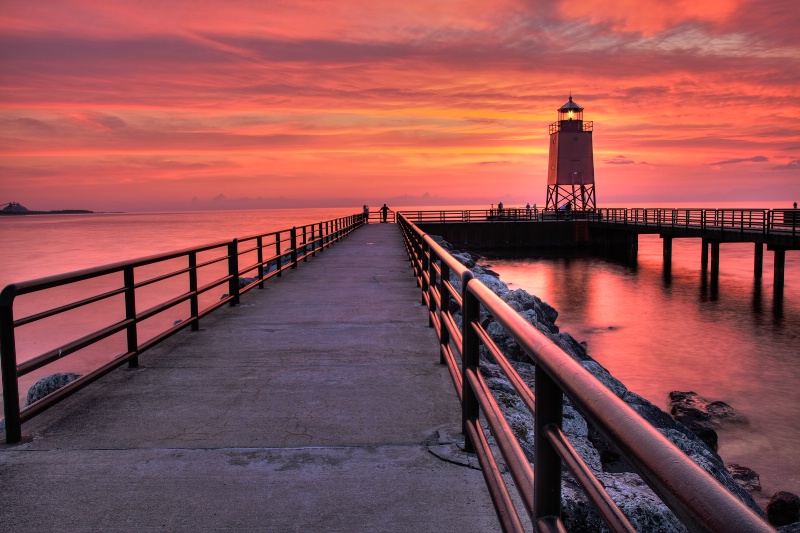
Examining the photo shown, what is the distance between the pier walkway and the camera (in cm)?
334

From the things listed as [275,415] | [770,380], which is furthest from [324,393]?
[770,380]

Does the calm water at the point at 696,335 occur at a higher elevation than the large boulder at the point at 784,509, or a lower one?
lower

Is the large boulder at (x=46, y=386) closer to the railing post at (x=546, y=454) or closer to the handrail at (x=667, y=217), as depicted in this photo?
the railing post at (x=546, y=454)

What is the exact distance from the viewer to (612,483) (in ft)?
14.2

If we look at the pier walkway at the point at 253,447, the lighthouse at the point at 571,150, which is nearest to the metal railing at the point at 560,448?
the pier walkway at the point at 253,447

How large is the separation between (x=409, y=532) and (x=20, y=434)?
2.86 metres

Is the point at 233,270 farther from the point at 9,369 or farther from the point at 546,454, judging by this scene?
the point at 546,454

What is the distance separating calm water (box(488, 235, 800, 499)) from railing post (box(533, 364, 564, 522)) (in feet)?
31.0

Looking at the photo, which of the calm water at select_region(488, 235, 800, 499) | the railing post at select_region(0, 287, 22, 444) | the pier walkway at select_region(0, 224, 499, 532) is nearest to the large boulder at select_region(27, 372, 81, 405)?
the pier walkway at select_region(0, 224, 499, 532)

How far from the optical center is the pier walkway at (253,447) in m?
3.34

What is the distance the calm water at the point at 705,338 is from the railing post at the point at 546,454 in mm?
9457

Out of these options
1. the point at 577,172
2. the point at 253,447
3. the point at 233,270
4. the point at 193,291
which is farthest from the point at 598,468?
the point at 577,172

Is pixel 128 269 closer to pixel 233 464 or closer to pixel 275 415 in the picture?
pixel 275 415

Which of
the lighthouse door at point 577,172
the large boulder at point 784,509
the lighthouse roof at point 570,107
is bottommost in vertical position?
the large boulder at point 784,509
